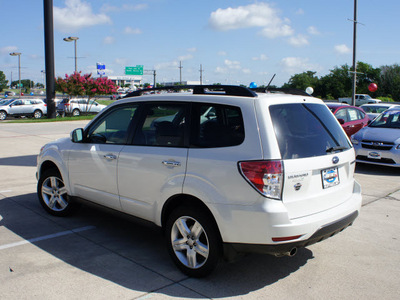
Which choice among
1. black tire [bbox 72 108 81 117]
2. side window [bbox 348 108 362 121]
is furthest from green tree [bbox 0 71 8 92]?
side window [bbox 348 108 362 121]

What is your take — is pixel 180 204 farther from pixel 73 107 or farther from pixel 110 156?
pixel 73 107

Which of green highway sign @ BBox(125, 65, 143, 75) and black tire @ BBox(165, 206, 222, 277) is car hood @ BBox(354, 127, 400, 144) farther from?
green highway sign @ BBox(125, 65, 143, 75)

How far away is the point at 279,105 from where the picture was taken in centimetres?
364

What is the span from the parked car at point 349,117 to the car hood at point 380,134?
1.80 m

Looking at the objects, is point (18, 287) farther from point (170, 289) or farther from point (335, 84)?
point (335, 84)

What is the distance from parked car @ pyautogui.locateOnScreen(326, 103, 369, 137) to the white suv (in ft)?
28.5

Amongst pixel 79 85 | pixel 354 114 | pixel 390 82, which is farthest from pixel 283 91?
pixel 390 82

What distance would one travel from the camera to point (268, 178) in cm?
330

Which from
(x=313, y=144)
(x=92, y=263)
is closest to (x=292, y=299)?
(x=313, y=144)

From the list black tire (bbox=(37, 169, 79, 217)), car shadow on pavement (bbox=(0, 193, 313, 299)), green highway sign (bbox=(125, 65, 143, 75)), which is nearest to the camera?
car shadow on pavement (bbox=(0, 193, 313, 299))

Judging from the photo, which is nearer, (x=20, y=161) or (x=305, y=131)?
(x=305, y=131)

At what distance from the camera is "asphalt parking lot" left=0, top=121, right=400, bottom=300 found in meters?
3.59

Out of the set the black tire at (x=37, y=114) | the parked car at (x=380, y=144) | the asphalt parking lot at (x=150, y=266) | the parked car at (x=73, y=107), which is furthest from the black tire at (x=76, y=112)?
the asphalt parking lot at (x=150, y=266)

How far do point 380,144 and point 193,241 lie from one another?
7441 millimetres
